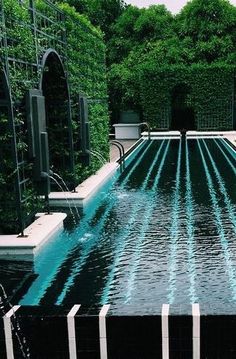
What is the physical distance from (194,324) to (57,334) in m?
1.23

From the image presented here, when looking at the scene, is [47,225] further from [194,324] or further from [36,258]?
[194,324]

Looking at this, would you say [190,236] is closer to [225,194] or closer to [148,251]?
[148,251]

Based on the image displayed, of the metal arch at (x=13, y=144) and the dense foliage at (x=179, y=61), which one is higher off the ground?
the dense foliage at (x=179, y=61)

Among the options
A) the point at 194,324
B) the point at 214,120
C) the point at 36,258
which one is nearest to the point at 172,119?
the point at 214,120

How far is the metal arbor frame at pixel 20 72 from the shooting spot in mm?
6453

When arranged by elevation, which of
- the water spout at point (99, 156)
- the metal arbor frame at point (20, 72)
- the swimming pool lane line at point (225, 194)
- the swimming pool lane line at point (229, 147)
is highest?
the metal arbor frame at point (20, 72)

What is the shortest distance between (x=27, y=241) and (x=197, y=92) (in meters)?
20.2

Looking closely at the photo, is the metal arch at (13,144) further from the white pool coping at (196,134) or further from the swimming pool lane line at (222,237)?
the white pool coping at (196,134)

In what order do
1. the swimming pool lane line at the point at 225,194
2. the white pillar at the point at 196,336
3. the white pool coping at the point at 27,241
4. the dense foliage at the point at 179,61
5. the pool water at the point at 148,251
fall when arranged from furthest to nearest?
the dense foliage at the point at 179,61 < the swimming pool lane line at the point at 225,194 < the white pool coping at the point at 27,241 < the pool water at the point at 148,251 < the white pillar at the point at 196,336

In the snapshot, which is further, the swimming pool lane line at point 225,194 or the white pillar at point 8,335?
the swimming pool lane line at point 225,194

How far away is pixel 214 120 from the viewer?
2559cm

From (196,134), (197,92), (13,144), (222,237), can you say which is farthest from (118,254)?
(197,92)

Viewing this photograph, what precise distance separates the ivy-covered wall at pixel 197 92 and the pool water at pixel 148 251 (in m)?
14.1

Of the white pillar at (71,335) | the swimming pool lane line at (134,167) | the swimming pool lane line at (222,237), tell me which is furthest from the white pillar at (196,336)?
the swimming pool lane line at (134,167)
